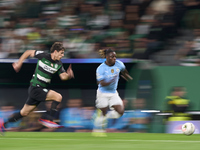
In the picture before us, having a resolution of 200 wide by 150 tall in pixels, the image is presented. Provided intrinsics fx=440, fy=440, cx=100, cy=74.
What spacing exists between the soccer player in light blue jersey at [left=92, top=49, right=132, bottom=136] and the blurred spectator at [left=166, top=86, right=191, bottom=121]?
8.22 ft

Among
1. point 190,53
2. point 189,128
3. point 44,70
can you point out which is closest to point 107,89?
point 44,70

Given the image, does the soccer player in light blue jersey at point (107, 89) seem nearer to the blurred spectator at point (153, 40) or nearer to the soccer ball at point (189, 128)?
the soccer ball at point (189, 128)

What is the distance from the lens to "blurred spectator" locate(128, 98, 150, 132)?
11.4 metres

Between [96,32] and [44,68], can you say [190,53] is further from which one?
[44,68]

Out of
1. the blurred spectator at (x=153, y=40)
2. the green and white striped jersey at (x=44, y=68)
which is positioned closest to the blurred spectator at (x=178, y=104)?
the blurred spectator at (x=153, y=40)

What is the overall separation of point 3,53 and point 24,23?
4.38ft

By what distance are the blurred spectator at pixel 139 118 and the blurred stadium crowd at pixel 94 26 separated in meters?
1.23

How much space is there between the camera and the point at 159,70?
1130cm

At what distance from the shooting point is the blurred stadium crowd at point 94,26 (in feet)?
39.1

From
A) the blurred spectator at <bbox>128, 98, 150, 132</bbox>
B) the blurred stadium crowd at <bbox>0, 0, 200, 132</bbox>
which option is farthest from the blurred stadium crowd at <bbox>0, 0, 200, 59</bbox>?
the blurred spectator at <bbox>128, 98, 150, 132</bbox>

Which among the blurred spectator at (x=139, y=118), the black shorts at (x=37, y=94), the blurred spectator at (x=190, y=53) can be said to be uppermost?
the blurred spectator at (x=190, y=53)

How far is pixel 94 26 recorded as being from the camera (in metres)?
12.5

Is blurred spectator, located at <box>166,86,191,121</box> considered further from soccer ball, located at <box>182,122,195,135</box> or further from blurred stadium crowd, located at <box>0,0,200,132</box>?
soccer ball, located at <box>182,122,195,135</box>

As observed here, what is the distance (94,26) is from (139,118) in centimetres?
298
